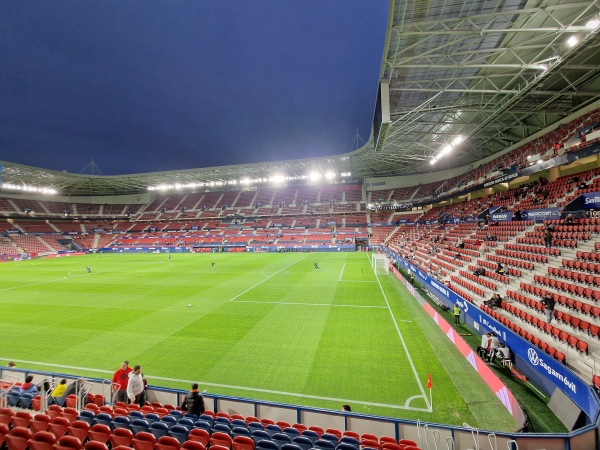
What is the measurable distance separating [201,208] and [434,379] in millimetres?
72754

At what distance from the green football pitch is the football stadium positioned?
0.32ft

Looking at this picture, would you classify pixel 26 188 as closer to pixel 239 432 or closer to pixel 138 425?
pixel 138 425

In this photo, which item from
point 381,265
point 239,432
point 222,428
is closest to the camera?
point 239,432

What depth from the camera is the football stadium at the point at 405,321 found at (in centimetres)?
570

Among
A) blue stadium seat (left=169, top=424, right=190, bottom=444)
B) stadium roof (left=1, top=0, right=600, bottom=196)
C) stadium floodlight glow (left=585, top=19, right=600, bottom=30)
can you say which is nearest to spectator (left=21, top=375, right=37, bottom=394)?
blue stadium seat (left=169, top=424, right=190, bottom=444)

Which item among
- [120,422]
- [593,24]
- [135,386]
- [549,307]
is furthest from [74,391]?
[593,24]

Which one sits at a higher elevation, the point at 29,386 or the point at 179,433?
the point at 179,433

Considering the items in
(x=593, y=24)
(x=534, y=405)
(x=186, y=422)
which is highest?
(x=593, y=24)

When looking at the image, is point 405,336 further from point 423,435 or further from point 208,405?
point 208,405

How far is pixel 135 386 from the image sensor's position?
712cm

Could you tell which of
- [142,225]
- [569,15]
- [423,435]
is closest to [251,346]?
[423,435]

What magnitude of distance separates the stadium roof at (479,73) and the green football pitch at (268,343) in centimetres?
1488

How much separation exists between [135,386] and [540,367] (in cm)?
1118

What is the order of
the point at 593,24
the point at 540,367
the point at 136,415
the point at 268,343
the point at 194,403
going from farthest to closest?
1. the point at 593,24
2. the point at 268,343
3. the point at 540,367
4. the point at 194,403
5. the point at 136,415
